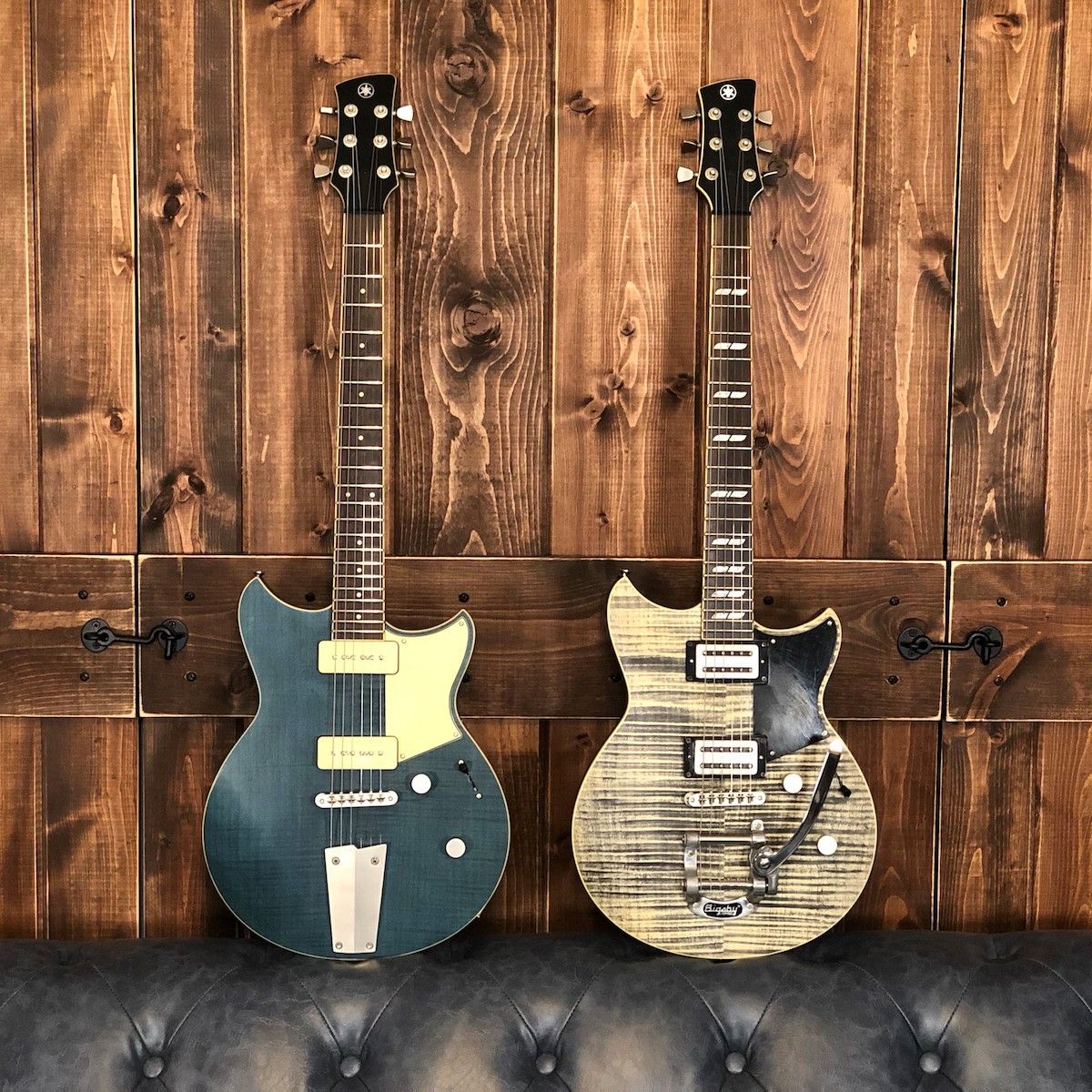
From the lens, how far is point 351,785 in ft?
4.01

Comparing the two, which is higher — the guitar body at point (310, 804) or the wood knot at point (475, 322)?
the wood knot at point (475, 322)

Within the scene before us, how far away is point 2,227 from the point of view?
1.33m

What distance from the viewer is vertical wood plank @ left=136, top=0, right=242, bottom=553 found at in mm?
1324

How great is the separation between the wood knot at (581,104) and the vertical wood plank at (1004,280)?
57 centimetres

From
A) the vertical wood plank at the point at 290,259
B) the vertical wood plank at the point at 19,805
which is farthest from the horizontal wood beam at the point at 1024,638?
the vertical wood plank at the point at 19,805

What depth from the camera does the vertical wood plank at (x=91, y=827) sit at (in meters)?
1.37

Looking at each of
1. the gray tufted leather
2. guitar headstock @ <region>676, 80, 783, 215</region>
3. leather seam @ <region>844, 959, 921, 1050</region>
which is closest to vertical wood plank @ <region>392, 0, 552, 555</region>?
guitar headstock @ <region>676, 80, 783, 215</region>

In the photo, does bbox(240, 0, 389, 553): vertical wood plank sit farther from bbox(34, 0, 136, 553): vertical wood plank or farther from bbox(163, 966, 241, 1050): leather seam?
bbox(163, 966, 241, 1050): leather seam

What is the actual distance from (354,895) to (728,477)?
2.51ft

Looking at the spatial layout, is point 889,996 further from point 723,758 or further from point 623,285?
point 623,285

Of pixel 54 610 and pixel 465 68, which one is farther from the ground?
pixel 465 68

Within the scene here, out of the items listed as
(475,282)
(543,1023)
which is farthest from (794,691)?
(475,282)

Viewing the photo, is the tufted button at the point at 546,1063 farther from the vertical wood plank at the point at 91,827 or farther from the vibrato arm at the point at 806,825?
the vertical wood plank at the point at 91,827

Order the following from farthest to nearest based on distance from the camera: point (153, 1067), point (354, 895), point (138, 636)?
1. point (138, 636)
2. point (354, 895)
3. point (153, 1067)
